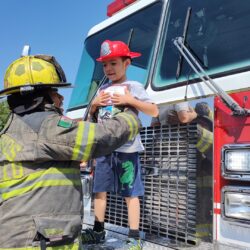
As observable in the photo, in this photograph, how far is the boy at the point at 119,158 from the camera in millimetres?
2418

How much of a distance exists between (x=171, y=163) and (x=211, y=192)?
353 millimetres

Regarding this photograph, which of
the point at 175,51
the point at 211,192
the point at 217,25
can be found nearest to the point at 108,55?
the point at 175,51

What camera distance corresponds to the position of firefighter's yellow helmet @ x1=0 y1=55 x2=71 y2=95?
1875mm

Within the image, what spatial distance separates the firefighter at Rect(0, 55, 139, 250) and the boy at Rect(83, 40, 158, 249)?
21.2 inches

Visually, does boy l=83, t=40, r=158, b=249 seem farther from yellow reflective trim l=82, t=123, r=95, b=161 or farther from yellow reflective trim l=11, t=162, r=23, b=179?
yellow reflective trim l=11, t=162, r=23, b=179

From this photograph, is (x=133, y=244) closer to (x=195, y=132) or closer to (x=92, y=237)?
(x=92, y=237)

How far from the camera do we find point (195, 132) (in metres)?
2.23

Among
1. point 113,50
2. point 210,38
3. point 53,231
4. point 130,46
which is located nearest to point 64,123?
point 53,231

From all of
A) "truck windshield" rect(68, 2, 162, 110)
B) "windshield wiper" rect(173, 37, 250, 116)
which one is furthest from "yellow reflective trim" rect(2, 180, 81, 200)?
"truck windshield" rect(68, 2, 162, 110)

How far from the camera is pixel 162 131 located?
244 centimetres

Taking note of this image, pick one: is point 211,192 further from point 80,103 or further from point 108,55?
point 80,103

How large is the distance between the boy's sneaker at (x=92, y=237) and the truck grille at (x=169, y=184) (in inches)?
7.9

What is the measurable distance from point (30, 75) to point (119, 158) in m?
0.87

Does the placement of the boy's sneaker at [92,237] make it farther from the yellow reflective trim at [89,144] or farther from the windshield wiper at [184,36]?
the windshield wiper at [184,36]
